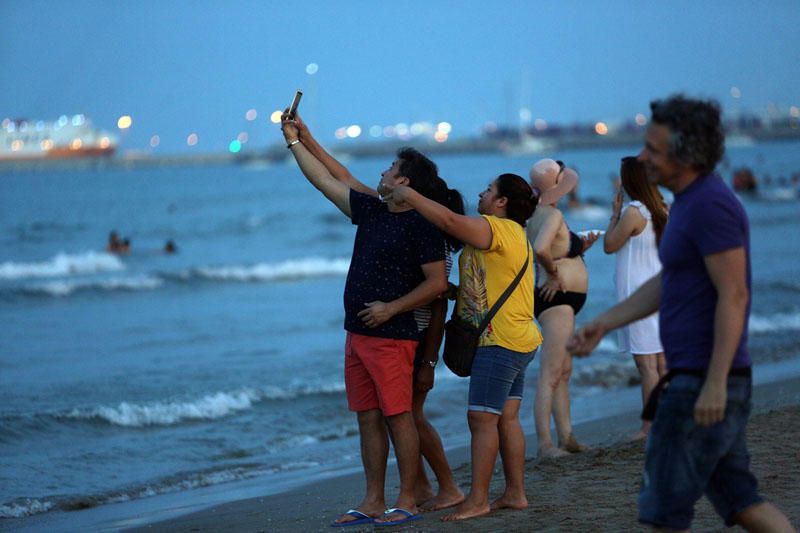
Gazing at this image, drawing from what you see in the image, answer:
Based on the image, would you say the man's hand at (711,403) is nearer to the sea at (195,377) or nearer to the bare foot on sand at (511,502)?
the bare foot on sand at (511,502)

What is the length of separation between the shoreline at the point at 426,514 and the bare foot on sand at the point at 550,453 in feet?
0.23

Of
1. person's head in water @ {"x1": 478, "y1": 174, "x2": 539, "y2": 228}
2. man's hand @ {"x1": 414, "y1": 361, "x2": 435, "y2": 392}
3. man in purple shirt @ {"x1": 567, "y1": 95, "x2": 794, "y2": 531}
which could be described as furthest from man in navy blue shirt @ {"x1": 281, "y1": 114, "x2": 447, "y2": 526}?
man in purple shirt @ {"x1": 567, "y1": 95, "x2": 794, "y2": 531}

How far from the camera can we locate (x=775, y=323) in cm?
1419

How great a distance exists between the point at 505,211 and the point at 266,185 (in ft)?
274

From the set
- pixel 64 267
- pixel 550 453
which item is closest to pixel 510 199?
pixel 550 453

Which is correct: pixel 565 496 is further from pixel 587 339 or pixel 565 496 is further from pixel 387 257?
pixel 587 339

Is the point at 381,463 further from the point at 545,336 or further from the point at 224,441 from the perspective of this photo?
the point at 224,441

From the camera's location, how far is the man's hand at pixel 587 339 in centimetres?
350

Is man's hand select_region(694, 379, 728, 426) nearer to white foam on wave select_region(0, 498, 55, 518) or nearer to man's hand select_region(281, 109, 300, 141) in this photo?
man's hand select_region(281, 109, 300, 141)

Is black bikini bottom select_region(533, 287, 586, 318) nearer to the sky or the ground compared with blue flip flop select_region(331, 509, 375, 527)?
nearer to the sky

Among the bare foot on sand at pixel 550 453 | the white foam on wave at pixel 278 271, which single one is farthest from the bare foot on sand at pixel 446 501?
the white foam on wave at pixel 278 271

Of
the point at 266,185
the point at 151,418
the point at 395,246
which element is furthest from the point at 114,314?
the point at 266,185

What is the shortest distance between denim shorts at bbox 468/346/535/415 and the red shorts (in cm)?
31

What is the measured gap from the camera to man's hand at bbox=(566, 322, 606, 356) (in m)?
3.50
